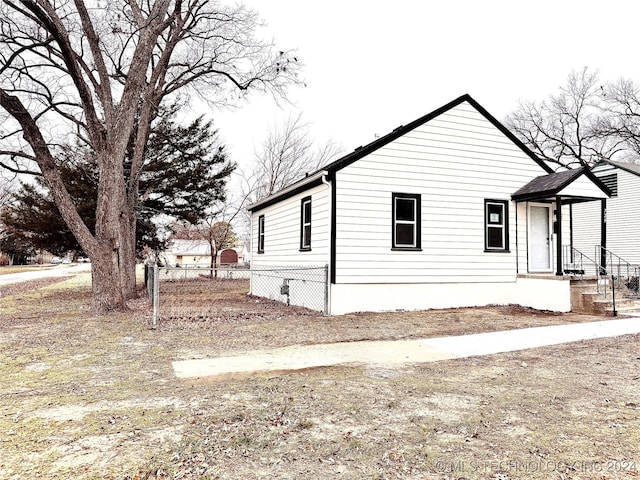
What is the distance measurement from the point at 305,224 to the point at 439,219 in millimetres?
3814

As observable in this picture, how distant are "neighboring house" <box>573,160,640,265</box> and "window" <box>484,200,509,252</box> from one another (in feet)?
28.4

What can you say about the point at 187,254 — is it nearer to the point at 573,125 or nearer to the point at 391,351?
the point at 573,125

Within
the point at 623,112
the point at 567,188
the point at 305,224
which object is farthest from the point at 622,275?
the point at 623,112

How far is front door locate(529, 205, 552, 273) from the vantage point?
1336cm

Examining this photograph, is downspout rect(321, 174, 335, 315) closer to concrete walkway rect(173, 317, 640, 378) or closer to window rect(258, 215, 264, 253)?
concrete walkway rect(173, 317, 640, 378)

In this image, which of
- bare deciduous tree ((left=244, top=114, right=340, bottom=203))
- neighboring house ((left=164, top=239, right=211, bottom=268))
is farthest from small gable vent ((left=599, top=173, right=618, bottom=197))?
neighboring house ((left=164, top=239, right=211, bottom=268))

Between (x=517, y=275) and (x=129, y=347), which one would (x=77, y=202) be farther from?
(x=517, y=275)

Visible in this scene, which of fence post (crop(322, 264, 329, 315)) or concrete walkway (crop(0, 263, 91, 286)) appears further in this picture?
concrete walkway (crop(0, 263, 91, 286))

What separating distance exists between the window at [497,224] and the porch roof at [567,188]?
497 mm

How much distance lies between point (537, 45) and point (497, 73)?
6.67 meters

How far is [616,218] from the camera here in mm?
20891

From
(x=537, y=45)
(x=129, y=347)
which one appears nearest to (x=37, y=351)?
(x=129, y=347)

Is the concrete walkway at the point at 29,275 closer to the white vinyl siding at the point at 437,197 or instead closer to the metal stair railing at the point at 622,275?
the white vinyl siding at the point at 437,197

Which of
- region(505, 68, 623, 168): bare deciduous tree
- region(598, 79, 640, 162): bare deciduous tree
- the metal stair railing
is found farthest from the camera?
region(505, 68, 623, 168): bare deciduous tree
